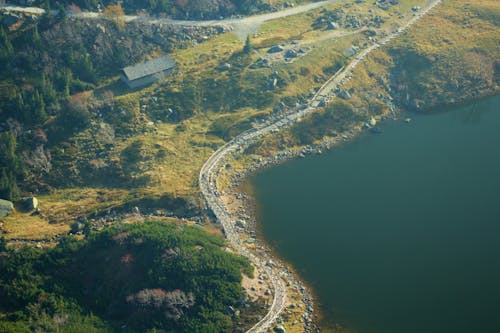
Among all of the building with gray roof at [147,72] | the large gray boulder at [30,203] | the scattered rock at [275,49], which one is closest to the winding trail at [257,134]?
the scattered rock at [275,49]

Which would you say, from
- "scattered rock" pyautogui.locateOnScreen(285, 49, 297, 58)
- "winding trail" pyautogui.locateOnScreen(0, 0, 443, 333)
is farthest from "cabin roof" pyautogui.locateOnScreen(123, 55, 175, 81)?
"scattered rock" pyautogui.locateOnScreen(285, 49, 297, 58)

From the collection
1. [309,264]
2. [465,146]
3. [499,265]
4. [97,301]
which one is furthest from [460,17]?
[97,301]

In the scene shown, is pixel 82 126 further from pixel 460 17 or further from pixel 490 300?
pixel 460 17

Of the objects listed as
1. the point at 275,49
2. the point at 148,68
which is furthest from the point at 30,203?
the point at 275,49

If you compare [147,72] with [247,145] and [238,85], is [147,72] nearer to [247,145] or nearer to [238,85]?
[238,85]

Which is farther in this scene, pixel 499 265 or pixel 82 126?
pixel 82 126

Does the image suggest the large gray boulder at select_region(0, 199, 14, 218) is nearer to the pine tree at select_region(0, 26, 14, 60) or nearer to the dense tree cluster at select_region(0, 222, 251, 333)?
the dense tree cluster at select_region(0, 222, 251, 333)
